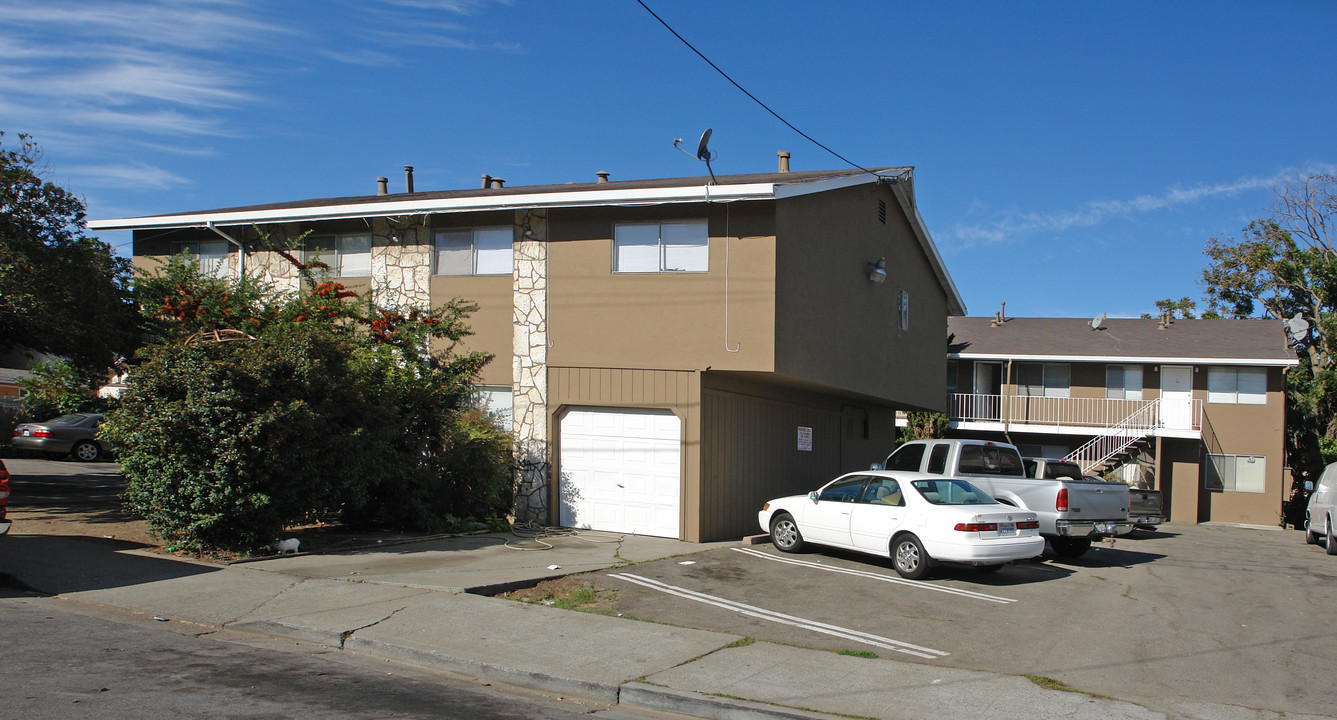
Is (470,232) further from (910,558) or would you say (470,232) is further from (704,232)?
(910,558)

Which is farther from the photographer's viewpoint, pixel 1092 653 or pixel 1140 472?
pixel 1140 472

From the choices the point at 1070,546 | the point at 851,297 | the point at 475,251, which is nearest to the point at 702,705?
the point at 1070,546

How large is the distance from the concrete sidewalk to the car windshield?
4.56 m

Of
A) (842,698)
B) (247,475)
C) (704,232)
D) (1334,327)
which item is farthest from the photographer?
(1334,327)

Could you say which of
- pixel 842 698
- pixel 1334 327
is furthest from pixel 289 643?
pixel 1334 327

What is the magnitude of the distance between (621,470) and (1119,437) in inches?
850

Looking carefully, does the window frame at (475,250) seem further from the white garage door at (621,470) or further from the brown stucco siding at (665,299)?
the white garage door at (621,470)

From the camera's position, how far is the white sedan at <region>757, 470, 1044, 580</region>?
1133 cm

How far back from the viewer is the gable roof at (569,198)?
13.9m

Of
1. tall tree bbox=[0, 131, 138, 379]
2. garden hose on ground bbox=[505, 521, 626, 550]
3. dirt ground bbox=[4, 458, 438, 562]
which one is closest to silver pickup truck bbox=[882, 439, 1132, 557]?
garden hose on ground bbox=[505, 521, 626, 550]

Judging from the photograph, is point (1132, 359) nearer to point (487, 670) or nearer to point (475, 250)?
point (475, 250)

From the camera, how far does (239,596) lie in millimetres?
9227

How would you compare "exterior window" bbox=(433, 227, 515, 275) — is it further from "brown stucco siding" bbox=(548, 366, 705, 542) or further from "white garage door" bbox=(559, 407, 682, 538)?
"white garage door" bbox=(559, 407, 682, 538)

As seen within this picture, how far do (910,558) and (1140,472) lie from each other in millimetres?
21546
